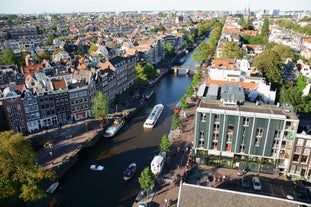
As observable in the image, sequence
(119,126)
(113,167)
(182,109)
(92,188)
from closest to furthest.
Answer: (92,188)
(113,167)
(119,126)
(182,109)

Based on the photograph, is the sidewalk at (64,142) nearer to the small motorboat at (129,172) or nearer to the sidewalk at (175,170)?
the small motorboat at (129,172)

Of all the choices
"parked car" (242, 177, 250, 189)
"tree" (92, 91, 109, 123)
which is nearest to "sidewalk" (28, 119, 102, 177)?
"tree" (92, 91, 109, 123)

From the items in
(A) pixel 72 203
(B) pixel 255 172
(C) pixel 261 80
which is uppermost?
(C) pixel 261 80

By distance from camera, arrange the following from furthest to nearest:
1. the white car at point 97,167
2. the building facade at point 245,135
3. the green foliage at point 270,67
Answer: the green foliage at point 270,67 → the white car at point 97,167 → the building facade at point 245,135

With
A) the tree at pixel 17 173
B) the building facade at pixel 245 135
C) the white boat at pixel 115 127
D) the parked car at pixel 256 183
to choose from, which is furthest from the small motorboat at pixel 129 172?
the parked car at pixel 256 183

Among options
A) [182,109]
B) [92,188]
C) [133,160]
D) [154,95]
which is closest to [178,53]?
[154,95]

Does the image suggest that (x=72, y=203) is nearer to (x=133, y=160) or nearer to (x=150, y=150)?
(x=133, y=160)

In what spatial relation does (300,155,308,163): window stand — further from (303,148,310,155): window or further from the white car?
the white car
